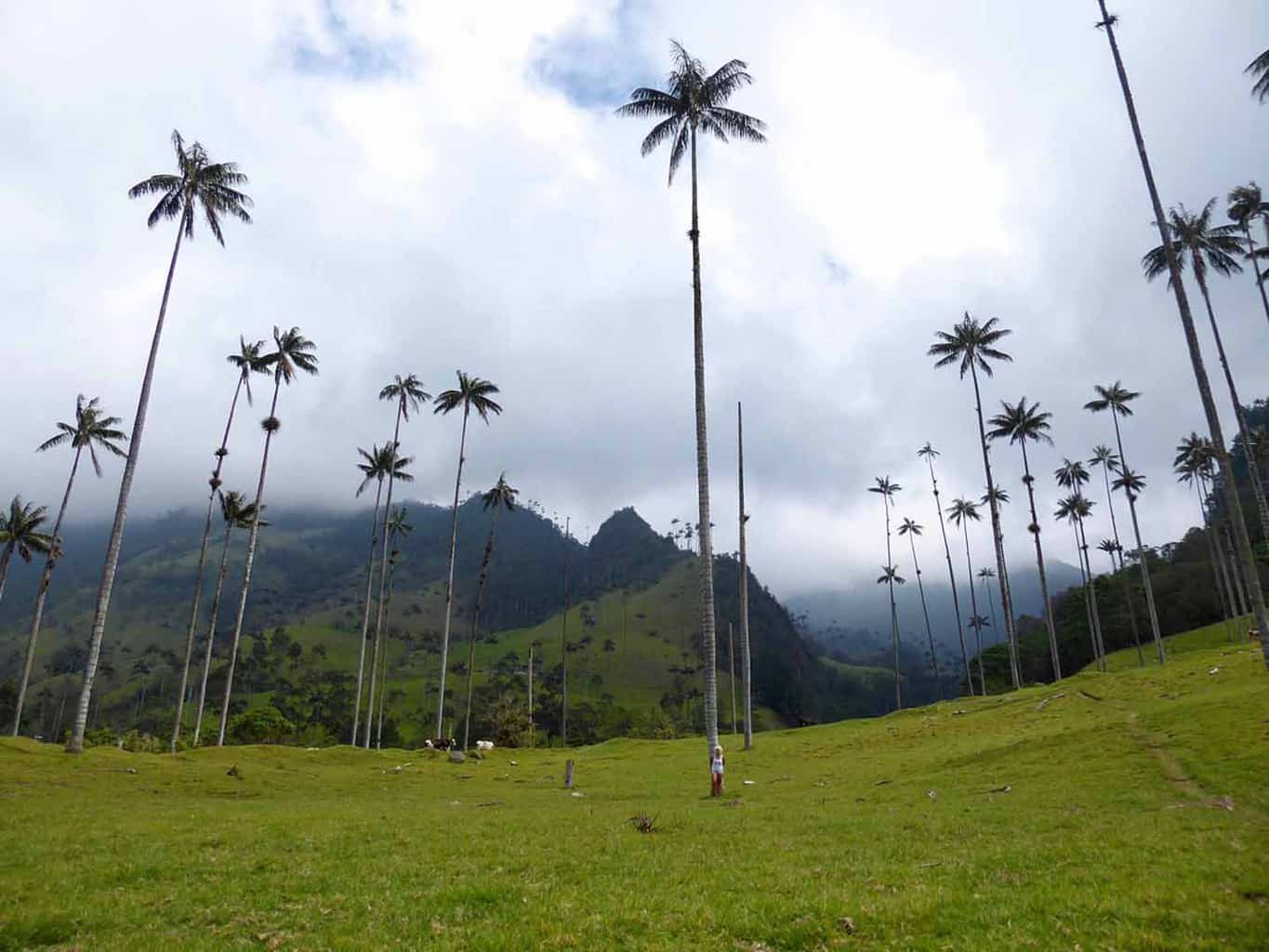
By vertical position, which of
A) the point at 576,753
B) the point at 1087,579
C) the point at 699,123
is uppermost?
the point at 699,123

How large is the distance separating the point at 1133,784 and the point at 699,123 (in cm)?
3528

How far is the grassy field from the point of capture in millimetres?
10094

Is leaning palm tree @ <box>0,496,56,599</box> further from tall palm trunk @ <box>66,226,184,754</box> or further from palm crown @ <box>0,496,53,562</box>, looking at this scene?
tall palm trunk @ <box>66,226,184,754</box>

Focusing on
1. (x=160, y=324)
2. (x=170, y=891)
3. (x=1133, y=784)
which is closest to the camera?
(x=170, y=891)

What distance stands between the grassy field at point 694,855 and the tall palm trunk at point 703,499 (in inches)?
164

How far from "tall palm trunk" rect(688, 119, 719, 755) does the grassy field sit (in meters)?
4.18

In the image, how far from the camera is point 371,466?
77.4m

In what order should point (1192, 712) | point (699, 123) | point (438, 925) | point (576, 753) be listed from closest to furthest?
1. point (438, 925)
2. point (1192, 712)
3. point (699, 123)
4. point (576, 753)

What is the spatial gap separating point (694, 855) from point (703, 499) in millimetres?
20193

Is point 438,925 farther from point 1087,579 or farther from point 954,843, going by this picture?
point 1087,579

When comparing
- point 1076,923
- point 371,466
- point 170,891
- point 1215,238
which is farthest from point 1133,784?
point 371,466

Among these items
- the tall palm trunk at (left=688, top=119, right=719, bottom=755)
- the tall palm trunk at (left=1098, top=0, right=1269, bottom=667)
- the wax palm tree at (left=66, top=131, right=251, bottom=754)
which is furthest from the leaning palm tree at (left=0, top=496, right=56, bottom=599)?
the tall palm trunk at (left=1098, top=0, right=1269, bottom=667)

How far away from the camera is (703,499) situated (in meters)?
34.5

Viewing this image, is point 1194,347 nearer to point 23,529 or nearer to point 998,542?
point 998,542
